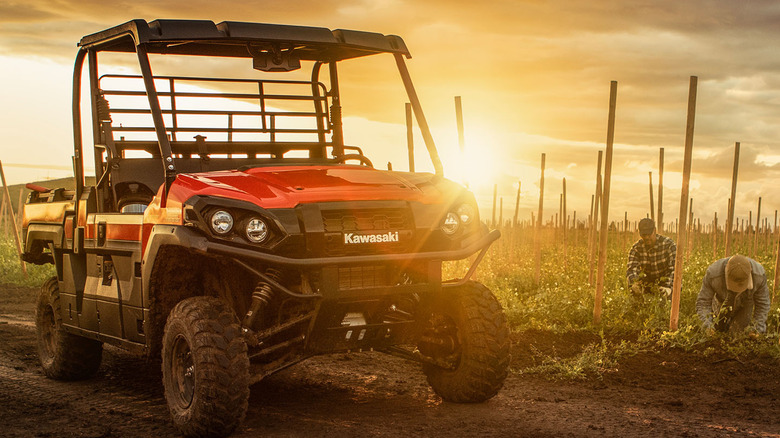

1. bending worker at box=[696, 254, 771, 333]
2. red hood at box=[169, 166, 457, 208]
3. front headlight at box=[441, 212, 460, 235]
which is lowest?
bending worker at box=[696, 254, 771, 333]

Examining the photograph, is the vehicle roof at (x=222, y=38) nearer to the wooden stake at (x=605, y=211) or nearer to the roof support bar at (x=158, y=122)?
the roof support bar at (x=158, y=122)

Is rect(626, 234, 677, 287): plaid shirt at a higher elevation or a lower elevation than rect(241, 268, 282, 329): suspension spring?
lower

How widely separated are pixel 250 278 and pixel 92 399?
2.24 metres

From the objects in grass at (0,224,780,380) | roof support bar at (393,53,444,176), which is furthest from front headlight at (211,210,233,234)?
grass at (0,224,780,380)

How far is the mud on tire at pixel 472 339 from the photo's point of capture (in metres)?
6.00

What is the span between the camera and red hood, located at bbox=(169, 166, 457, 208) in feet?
17.1

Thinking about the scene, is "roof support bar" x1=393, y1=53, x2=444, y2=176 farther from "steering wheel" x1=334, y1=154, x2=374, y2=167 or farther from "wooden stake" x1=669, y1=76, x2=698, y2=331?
"wooden stake" x1=669, y1=76, x2=698, y2=331

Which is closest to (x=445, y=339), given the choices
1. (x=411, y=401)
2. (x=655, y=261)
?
(x=411, y=401)

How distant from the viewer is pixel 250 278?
571 centimetres

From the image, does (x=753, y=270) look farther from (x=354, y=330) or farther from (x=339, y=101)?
(x=354, y=330)

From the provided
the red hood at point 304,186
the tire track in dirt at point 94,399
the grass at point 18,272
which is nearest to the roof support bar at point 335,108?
the red hood at point 304,186

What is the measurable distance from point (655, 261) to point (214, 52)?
25.8ft

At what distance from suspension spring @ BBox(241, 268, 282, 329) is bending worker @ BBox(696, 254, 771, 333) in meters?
6.49

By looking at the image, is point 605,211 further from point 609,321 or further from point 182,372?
point 182,372
